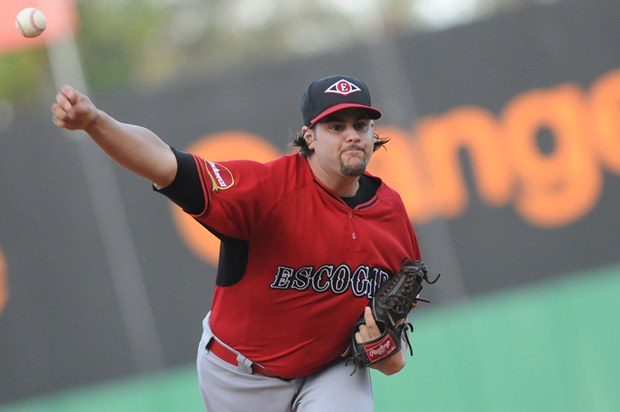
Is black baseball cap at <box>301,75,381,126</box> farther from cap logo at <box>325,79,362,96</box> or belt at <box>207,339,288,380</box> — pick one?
belt at <box>207,339,288,380</box>

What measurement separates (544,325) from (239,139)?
293cm

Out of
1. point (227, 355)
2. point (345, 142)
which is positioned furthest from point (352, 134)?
point (227, 355)

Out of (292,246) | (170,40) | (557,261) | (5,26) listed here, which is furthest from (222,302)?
(170,40)

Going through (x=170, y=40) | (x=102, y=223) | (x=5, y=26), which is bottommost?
(x=102, y=223)

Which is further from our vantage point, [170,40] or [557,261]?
[170,40]

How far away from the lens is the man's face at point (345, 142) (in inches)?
169

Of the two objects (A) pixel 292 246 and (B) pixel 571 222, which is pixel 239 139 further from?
(A) pixel 292 246

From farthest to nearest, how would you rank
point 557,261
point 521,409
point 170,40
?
1. point 170,40
2. point 557,261
3. point 521,409

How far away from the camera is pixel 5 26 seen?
30.9 ft

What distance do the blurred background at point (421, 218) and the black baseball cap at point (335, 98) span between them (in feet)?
14.7

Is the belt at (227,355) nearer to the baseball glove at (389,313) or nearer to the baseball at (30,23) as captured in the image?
the baseball glove at (389,313)

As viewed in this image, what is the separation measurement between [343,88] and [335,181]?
0.39 meters

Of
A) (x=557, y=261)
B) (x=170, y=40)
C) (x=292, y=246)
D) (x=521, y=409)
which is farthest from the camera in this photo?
(x=170, y=40)

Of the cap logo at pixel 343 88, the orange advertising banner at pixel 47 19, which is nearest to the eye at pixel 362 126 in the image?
the cap logo at pixel 343 88
